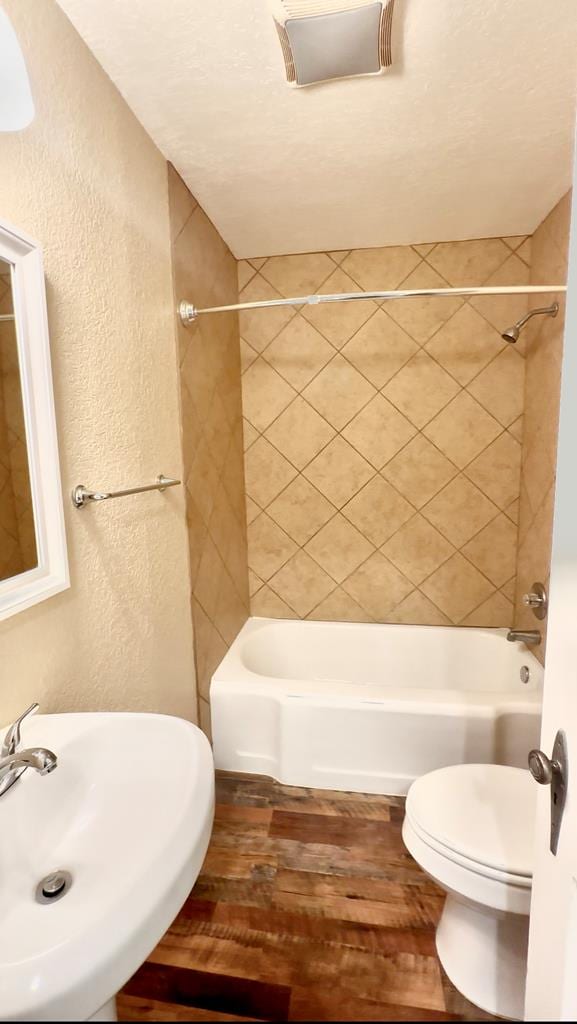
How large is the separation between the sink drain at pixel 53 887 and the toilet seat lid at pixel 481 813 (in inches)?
33.8

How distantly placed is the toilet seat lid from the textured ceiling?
1.91 m

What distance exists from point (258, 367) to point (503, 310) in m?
1.17

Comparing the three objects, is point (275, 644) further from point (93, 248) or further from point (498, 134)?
point (498, 134)

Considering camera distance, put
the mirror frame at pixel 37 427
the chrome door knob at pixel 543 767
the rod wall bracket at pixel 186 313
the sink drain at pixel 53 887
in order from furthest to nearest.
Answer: the rod wall bracket at pixel 186 313 < the mirror frame at pixel 37 427 < the sink drain at pixel 53 887 < the chrome door knob at pixel 543 767

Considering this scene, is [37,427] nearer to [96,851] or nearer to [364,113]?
[96,851]

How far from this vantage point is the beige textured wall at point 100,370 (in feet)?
3.22

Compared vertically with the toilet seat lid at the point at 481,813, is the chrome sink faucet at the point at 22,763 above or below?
above

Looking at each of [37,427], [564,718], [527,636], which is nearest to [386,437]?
[527,636]

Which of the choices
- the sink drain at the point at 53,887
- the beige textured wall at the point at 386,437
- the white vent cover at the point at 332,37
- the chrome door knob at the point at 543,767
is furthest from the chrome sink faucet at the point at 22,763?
the beige textured wall at the point at 386,437

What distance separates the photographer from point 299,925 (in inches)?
52.3

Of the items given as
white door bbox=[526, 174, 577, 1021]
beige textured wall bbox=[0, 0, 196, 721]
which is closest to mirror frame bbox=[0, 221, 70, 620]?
beige textured wall bbox=[0, 0, 196, 721]

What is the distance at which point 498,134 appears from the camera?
1475mm

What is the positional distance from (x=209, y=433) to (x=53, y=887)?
1.52m

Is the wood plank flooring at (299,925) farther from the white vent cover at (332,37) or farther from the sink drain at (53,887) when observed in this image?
the white vent cover at (332,37)
